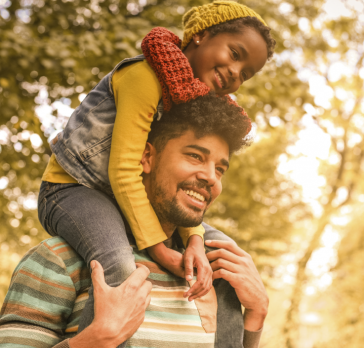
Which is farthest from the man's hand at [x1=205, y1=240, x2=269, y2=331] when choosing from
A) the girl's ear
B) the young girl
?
the girl's ear

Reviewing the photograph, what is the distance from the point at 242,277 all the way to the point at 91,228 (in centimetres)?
74

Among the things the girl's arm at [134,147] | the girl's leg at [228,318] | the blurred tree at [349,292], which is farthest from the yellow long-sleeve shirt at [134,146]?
the blurred tree at [349,292]

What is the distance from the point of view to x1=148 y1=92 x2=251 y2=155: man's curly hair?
1.71 m

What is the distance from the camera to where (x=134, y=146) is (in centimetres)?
139

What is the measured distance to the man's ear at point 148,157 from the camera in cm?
172

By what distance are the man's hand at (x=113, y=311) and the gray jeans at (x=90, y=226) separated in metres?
0.04

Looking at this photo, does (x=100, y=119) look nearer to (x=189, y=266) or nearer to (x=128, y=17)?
(x=189, y=266)

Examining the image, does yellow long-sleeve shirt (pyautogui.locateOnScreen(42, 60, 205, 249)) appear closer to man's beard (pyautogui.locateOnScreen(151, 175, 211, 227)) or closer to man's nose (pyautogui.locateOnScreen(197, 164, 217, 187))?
man's beard (pyautogui.locateOnScreen(151, 175, 211, 227))

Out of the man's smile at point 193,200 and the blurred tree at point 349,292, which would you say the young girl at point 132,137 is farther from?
the blurred tree at point 349,292

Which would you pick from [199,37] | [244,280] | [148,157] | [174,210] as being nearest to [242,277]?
[244,280]

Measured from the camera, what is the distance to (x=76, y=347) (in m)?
1.24

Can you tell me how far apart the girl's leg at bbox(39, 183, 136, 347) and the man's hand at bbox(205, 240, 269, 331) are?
49 centimetres

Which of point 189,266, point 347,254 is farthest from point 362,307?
point 189,266

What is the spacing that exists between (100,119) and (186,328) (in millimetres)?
922
